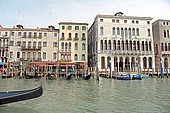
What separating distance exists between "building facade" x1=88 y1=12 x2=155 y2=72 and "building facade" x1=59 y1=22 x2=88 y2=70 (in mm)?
1946

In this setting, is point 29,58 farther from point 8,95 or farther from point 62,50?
point 8,95

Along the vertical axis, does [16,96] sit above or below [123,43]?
below

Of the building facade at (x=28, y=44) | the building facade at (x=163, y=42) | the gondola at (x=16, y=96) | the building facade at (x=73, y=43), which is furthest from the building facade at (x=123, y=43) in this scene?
the gondola at (x=16, y=96)

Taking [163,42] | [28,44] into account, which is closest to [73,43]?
[28,44]

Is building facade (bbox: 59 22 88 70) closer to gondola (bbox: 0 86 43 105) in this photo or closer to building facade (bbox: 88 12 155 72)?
building facade (bbox: 88 12 155 72)

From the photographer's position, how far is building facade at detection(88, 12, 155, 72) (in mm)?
24516

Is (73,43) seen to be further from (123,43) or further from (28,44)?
(123,43)

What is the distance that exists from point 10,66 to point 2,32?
4861 mm

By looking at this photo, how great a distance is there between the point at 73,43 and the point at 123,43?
7278mm

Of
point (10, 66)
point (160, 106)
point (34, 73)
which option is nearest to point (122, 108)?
point (160, 106)

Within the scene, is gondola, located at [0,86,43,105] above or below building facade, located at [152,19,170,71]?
below

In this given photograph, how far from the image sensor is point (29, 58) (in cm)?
2367

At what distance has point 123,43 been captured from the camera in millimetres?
25031

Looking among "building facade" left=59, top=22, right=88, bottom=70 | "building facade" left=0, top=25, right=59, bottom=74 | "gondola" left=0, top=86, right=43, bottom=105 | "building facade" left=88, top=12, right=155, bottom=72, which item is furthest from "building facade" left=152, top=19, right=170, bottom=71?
"gondola" left=0, top=86, right=43, bottom=105
